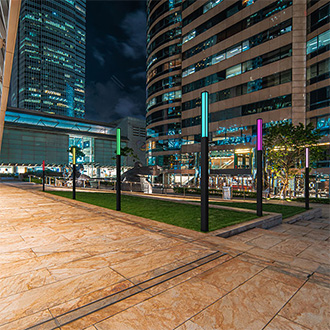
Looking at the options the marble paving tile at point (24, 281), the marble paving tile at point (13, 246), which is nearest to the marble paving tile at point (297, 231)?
the marble paving tile at point (24, 281)

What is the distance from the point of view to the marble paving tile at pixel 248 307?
7.91 feet

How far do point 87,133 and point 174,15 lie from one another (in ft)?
147

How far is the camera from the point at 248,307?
2.72 m

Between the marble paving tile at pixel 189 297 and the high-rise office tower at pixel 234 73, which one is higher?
the high-rise office tower at pixel 234 73

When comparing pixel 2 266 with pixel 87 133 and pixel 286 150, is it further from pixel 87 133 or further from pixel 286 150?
pixel 87 133

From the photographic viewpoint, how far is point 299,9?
97.7 ft

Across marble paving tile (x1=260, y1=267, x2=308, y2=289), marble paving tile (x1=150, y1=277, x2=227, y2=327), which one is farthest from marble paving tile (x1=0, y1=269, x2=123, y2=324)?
marble paving tile (x1=260, y1=267, x2=308, y2=289)

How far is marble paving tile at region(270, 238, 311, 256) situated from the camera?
5096 millimetres

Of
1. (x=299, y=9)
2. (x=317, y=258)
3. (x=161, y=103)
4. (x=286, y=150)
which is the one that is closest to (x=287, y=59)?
(x=299, y=9)

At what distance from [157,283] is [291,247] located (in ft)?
13.1

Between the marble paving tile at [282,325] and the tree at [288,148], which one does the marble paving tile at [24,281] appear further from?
the tree at [288,148]

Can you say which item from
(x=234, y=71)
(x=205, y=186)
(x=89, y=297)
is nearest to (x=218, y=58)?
(x=234, y=71)

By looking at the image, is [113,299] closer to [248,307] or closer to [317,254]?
[248,307]

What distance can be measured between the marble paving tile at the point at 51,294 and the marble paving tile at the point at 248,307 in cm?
150
